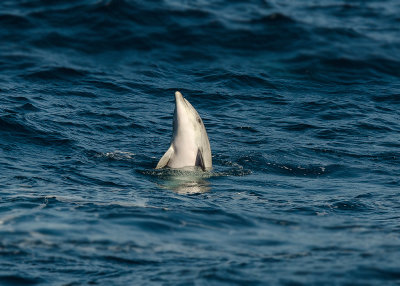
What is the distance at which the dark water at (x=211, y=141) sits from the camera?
9.91 m

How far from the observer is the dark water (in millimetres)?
9906

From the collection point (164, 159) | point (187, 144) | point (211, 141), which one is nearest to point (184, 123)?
point (187, 144)

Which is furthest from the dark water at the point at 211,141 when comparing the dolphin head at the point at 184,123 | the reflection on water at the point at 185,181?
the dolphin head at the point at 184,123

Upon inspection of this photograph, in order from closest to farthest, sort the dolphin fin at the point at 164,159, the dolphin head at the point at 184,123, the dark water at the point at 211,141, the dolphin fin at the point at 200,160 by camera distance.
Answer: the dark water at the point at 211,141, the dolphin fin at the point at 164,159, the dolphin fin at the point at 200,160, the dolphin head at the point at 184,123

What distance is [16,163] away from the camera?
50.2 ft

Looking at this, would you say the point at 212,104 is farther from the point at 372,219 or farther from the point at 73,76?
the point at 372,219

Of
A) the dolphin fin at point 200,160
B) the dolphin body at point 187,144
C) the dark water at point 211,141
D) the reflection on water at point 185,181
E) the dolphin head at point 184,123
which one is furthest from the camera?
the dolphin head at point 184,123

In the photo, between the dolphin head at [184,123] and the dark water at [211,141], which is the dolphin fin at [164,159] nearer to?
the dark water at [211,141]

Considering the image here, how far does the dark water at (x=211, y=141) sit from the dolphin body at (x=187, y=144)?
521mm

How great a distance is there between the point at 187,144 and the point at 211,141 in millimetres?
2954

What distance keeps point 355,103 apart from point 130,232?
14.1 metres

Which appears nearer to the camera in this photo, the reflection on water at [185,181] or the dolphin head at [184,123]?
the reflection on water at [185,181]

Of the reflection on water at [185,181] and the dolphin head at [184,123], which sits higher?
the dolphin head at [184,123]

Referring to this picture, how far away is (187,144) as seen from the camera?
1588 cm
